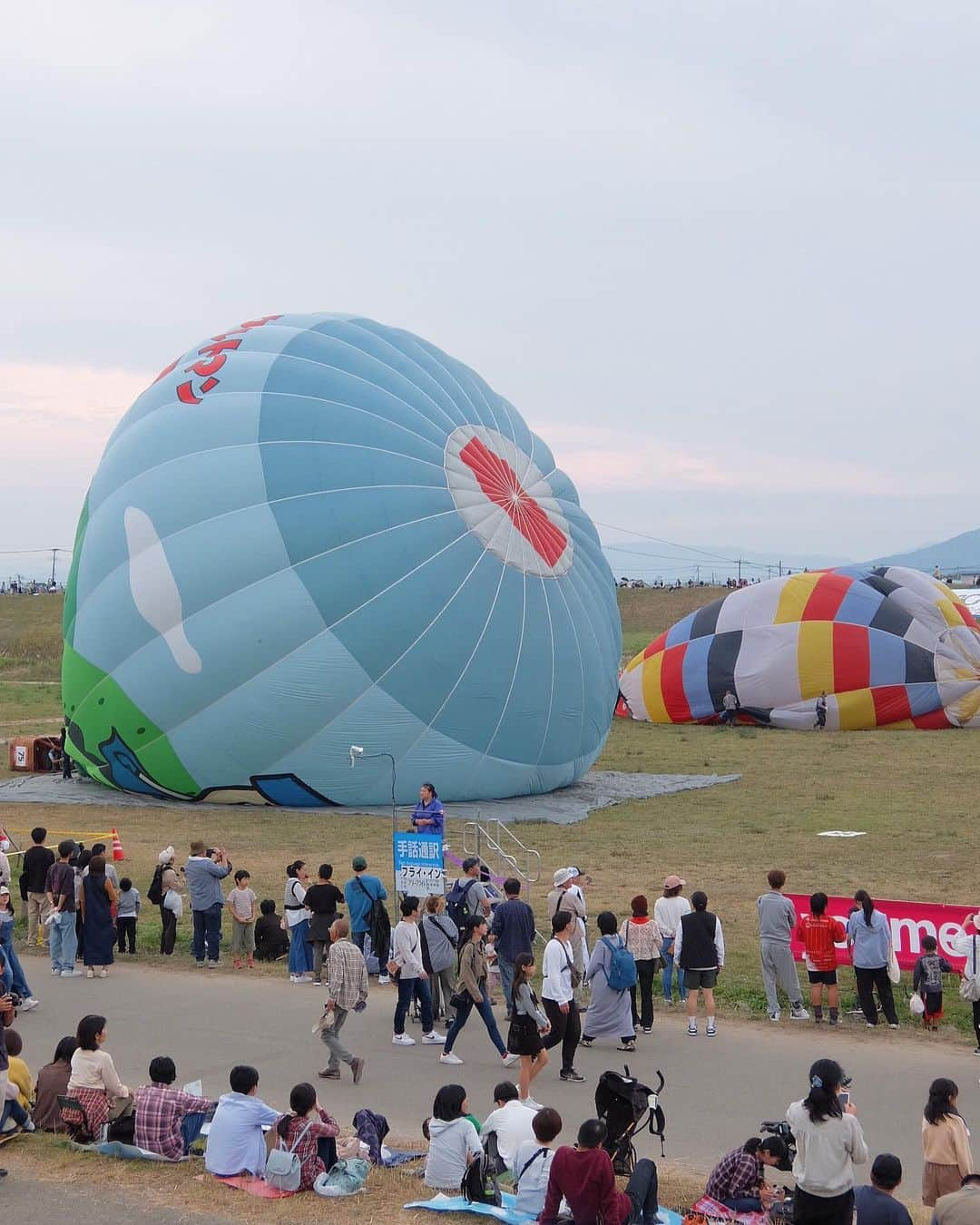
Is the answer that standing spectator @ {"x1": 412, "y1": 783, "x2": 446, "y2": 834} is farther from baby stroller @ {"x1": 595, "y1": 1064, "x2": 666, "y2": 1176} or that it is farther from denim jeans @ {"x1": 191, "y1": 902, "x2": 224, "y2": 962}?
baby stroller @ {"x1": 595, "y1": 1064, "x2": 666, "y2": 1176}

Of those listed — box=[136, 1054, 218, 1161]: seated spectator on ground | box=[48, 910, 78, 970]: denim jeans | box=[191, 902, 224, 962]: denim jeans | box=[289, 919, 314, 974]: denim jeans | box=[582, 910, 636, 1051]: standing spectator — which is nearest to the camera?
box=[136, 1054, 218, 1161]: seated spectator on ground

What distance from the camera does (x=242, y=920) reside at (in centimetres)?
1330

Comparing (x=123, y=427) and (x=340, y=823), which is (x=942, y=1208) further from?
(x=123, y=427)

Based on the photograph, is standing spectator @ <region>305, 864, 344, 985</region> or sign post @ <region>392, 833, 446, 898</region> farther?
sign post @ <region>392, 833, 446, 898</region>

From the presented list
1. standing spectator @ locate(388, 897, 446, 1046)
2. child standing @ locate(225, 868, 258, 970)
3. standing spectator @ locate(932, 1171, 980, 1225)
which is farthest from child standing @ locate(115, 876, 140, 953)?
standing spectator @ locate(932, 1171, 980, 1225)

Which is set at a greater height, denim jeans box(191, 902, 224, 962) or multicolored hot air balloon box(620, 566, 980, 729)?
multicolored hot air balloon box(620, 566, 980, 729)

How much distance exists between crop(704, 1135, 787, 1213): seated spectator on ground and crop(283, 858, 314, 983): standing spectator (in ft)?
19.9

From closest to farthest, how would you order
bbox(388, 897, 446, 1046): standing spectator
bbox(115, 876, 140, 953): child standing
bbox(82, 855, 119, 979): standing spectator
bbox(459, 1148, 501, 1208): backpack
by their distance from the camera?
bbox(459, 1148, 501, 1208): backpack → bbox(388, 897, 446, 1046): standing spectator → bbox(82, 855, 119, 979): standing spectator → bbox(115, 876, 140, 953): child standing

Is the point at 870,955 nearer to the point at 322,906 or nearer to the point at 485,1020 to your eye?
the point at 485,1020

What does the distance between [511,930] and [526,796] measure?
1255 cm

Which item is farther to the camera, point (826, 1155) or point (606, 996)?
point (606, 996)

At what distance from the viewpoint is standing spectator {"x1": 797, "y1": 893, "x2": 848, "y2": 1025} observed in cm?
1126

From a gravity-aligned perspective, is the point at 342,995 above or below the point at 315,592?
below

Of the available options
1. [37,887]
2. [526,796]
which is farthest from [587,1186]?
[526,796]
